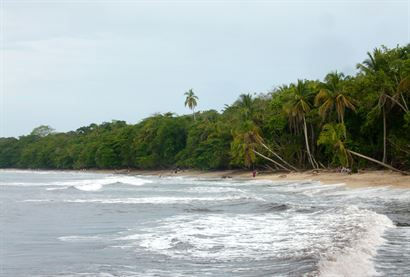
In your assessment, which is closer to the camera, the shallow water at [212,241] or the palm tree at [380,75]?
the shallow water at [212,241]

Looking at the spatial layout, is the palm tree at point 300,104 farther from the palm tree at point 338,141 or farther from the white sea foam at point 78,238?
the white sea foam at point 78,238

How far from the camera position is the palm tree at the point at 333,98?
46.4 metres

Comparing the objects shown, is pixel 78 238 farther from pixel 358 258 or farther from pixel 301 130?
pixel 301 130

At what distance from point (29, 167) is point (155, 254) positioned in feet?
457

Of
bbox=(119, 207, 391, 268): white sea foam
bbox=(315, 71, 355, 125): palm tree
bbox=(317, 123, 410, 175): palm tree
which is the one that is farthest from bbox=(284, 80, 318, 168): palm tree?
bbox=(119, 207, 391, 268): white sea foam

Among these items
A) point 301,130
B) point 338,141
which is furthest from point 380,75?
point 301,130

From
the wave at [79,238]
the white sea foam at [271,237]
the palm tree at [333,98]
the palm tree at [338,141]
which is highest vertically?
the palm tree at [333,98]

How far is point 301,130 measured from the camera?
2291 inches

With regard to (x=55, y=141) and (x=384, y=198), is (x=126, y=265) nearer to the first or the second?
(x=384, y=198)

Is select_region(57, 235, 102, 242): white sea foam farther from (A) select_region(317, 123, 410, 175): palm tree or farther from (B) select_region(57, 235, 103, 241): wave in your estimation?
(A) select_region(317, 123, 410, 175): palm tree

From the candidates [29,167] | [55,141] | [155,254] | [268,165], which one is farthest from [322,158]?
[29,167]

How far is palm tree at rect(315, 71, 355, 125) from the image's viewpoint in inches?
1827

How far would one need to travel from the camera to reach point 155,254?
1245cm

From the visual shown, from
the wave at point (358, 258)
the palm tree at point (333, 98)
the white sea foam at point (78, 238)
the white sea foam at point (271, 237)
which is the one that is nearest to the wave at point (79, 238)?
the white sea foam at point (78, 238)
